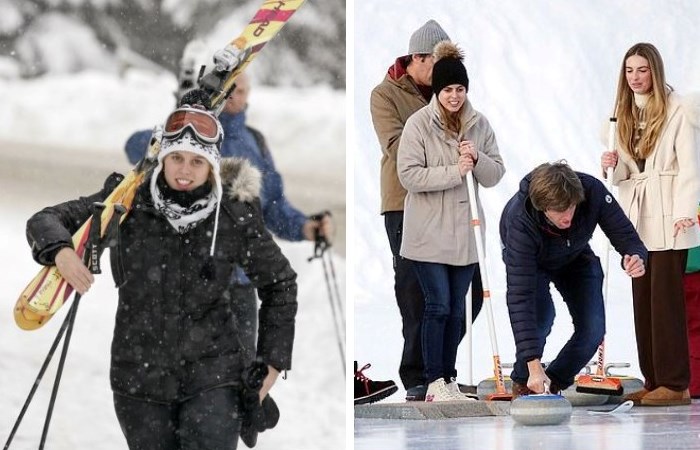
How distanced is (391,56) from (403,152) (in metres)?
8.50

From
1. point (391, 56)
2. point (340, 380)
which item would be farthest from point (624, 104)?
point (391, 56)

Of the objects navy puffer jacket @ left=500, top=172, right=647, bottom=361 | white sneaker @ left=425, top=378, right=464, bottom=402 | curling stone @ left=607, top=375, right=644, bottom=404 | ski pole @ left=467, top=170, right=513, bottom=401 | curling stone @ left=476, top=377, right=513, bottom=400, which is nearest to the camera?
navy puffer jacket @ left=500, top=172, right=647, bottom=361

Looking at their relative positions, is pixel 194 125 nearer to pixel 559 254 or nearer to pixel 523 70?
pixel 559 254

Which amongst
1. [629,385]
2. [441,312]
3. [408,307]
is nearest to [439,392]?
[441,312]

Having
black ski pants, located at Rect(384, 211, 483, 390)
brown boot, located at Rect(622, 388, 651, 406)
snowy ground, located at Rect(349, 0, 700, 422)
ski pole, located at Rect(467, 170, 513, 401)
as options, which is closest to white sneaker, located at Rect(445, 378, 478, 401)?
black ski pants, located at Rect(384, 211, 483, 390)

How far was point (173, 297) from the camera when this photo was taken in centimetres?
378

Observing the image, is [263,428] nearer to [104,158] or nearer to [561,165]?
[104,158]

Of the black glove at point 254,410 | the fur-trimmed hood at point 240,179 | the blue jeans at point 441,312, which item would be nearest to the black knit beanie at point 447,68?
the blue jeans at point 441,312

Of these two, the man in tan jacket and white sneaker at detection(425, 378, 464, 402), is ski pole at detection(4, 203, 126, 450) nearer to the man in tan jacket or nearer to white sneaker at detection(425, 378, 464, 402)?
white sneaker at detection(425, 378, 464, 402)

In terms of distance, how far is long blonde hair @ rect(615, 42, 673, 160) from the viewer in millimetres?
6348

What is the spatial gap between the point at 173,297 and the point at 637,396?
9.95 ft

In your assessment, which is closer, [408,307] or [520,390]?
[520,390]

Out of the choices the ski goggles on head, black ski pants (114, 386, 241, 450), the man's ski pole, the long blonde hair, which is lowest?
black ski pants (114, 386, 241, 450)

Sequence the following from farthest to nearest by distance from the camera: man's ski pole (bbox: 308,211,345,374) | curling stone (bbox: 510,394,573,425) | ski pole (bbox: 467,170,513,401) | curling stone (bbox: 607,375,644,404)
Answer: curling stone (bbox: 607,375,644,404) → ski pole (bbox: 467,170,513,401) → curling stone (bbox: 510,394,573,425) → man's ski pole (bbox: 308,211,345,374)
